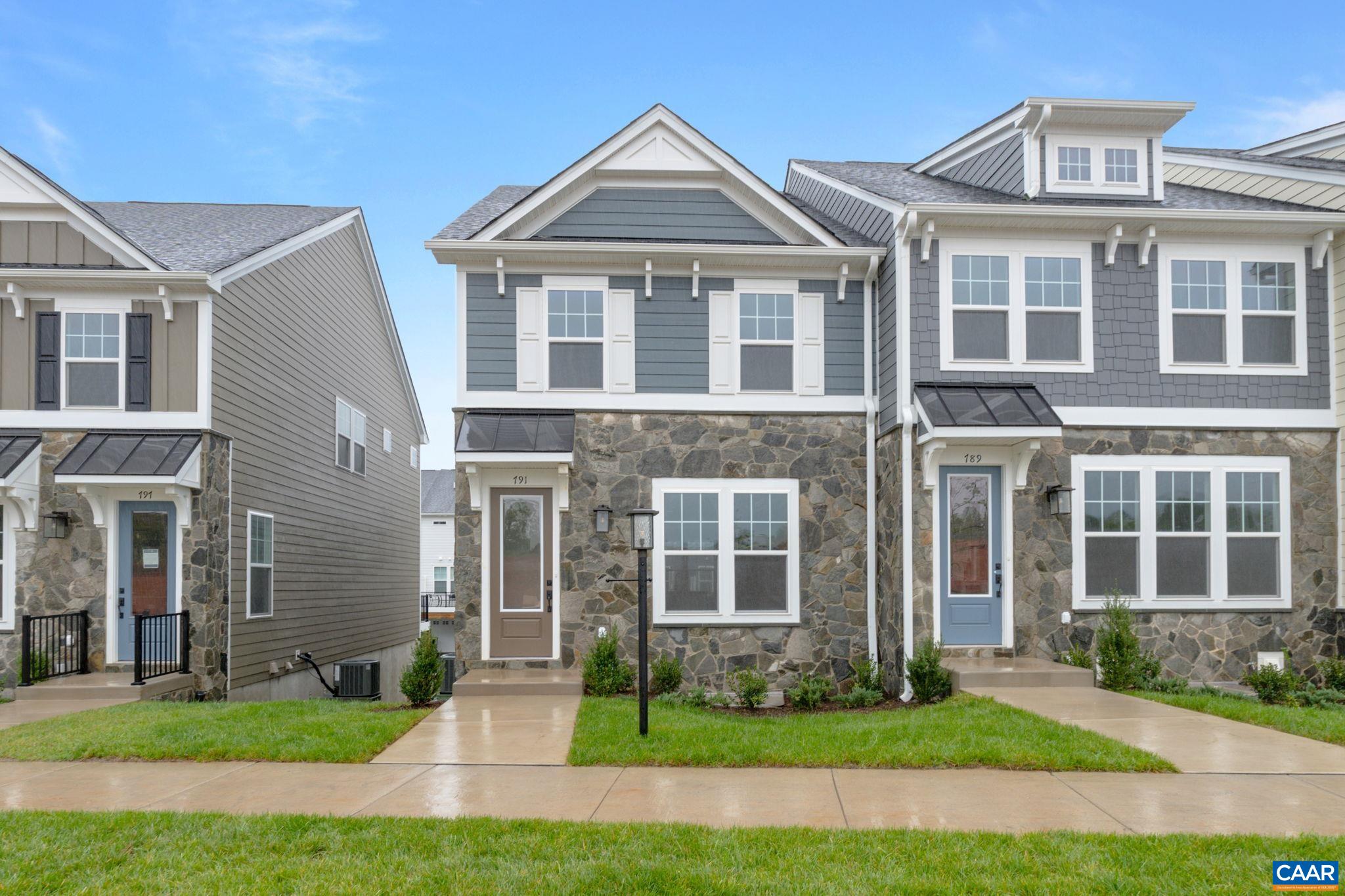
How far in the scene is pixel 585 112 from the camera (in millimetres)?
16438

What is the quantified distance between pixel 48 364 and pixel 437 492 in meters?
25.7

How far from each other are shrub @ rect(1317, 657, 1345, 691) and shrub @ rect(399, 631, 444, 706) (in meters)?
10.3

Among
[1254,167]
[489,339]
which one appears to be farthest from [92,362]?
[1254,167]

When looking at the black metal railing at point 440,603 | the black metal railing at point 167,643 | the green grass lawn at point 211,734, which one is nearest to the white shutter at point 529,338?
the green grass lawn at point 211,734

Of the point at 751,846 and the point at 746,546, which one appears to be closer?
the point at 751,846

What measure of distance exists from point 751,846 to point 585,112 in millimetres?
14149

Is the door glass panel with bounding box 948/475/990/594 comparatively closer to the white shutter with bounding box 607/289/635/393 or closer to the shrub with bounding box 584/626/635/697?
the shrub with bounding box 584/626/635/697

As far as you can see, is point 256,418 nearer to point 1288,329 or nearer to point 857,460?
point 857,460

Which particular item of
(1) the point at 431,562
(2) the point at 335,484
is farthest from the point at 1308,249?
(1) the point at 431,562

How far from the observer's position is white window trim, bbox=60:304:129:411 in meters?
11.6

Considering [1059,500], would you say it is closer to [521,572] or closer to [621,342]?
[621,342]

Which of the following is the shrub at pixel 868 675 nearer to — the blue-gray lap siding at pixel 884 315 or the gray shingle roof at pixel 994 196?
the blue-gray lap siding at pixel 884 315

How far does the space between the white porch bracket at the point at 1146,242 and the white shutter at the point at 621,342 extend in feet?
21.2

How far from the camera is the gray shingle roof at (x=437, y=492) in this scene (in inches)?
1406
